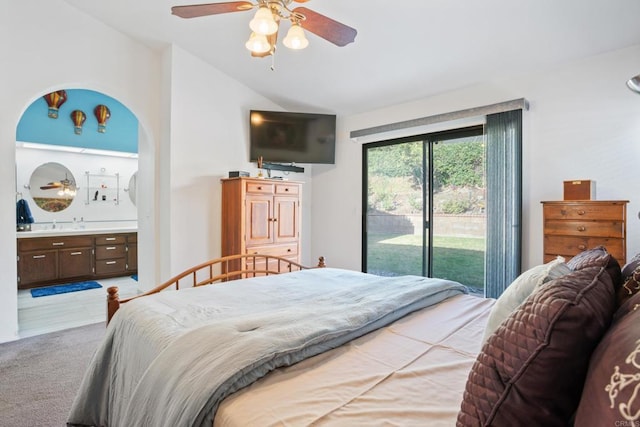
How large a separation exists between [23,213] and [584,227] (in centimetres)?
684

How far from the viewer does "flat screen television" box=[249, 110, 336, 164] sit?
168 inches

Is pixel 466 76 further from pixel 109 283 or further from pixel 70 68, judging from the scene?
pixel 109 283

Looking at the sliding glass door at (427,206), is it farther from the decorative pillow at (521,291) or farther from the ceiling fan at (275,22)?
the decorative pillow at (521,291)

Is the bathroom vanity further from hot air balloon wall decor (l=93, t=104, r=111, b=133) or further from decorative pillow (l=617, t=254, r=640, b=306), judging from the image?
decorative pillow (l=617, t=254, r=640, b=306)

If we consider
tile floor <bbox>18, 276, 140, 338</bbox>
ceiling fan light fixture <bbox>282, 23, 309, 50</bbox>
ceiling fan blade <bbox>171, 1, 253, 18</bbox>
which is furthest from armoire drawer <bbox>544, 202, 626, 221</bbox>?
tile floor <bbox>18, 276, 140, 338</bbox>

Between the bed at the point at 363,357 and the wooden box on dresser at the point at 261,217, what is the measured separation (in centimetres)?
185

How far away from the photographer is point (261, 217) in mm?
3822

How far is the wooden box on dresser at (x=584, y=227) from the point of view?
230cm

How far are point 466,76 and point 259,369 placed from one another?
3.30 m

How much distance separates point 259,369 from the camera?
0.99m

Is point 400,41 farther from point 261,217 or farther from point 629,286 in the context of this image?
point 629,286

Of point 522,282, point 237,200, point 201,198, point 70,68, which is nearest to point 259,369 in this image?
point 522,282

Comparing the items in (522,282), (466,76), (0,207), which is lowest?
(522,282)

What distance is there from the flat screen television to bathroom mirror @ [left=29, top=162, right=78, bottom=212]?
3457 mm
